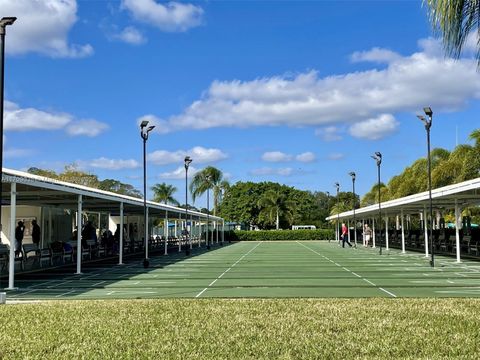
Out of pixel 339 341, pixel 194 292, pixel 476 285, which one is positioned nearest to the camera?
pixel 339 341

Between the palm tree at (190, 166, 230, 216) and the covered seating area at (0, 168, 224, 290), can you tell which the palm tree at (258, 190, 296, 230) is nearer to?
the palm tree at (190, 166, 230, 216)

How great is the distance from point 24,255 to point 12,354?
15.9 m

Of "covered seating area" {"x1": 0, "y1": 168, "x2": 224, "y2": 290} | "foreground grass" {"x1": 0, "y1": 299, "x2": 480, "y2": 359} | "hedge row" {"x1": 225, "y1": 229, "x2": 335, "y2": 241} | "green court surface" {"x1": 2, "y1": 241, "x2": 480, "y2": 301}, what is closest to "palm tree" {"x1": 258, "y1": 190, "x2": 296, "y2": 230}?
"hedge row" {"x1": 225, "y1": 229, "x2": 335, "y2": 241}

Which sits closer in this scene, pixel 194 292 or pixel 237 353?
pixel 237 353

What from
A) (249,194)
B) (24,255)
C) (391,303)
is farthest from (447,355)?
(249,194)

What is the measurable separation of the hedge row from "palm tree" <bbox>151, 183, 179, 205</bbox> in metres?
19.0

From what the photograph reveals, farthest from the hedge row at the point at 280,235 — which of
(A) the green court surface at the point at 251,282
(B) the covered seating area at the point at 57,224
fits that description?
(A) the green court surface at the point at 251,282

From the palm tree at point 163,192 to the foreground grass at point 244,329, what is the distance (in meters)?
77.3

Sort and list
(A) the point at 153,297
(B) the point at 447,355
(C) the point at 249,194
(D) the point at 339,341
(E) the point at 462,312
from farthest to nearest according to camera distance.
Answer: (C) the point at 249,194, (A) the point at 153,297, (E) the point at 462,312, (D) the point at 339,341, (B) the point at 447,355

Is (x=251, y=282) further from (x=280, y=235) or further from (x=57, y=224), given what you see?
(x=280, y=235)

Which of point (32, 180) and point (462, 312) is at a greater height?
point (32, 180)

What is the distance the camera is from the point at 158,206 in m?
34.3

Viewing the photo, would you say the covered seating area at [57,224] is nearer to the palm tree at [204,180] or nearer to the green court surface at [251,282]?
the green court surface at [251,282]

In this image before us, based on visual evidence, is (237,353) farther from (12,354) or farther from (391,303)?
(391,303)
